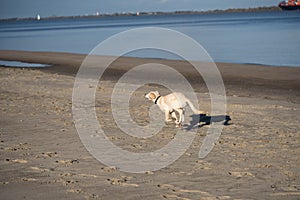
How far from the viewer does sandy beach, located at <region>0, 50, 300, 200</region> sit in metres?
7.07

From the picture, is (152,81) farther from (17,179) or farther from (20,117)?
(17,179)

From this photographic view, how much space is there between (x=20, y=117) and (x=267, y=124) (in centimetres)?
621

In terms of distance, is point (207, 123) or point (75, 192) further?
point (207, 123)

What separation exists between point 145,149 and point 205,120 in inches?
129

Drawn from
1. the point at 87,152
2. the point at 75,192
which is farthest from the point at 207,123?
the point at 75,192

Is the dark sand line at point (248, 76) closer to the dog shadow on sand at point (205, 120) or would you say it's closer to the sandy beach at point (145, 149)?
the sandy beach at point (145, 149)

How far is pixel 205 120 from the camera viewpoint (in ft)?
40.8

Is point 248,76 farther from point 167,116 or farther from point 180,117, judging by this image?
point 180,117

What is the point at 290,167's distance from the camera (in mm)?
8289

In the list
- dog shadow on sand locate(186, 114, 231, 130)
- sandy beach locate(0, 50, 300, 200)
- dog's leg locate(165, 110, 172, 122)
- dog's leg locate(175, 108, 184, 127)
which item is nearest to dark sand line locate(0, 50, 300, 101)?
sandy beach locate(0, 50, 300, 200)

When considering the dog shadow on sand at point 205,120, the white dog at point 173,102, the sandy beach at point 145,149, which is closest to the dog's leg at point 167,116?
the white dog at point 173,102

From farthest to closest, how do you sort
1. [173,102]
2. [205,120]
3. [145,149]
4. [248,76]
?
[248,76] < [205,120] < [173,102] < [145,149]

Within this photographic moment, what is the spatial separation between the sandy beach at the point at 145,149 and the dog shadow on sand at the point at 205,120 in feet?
0.72

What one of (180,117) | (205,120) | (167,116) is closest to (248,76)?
(205,120)
